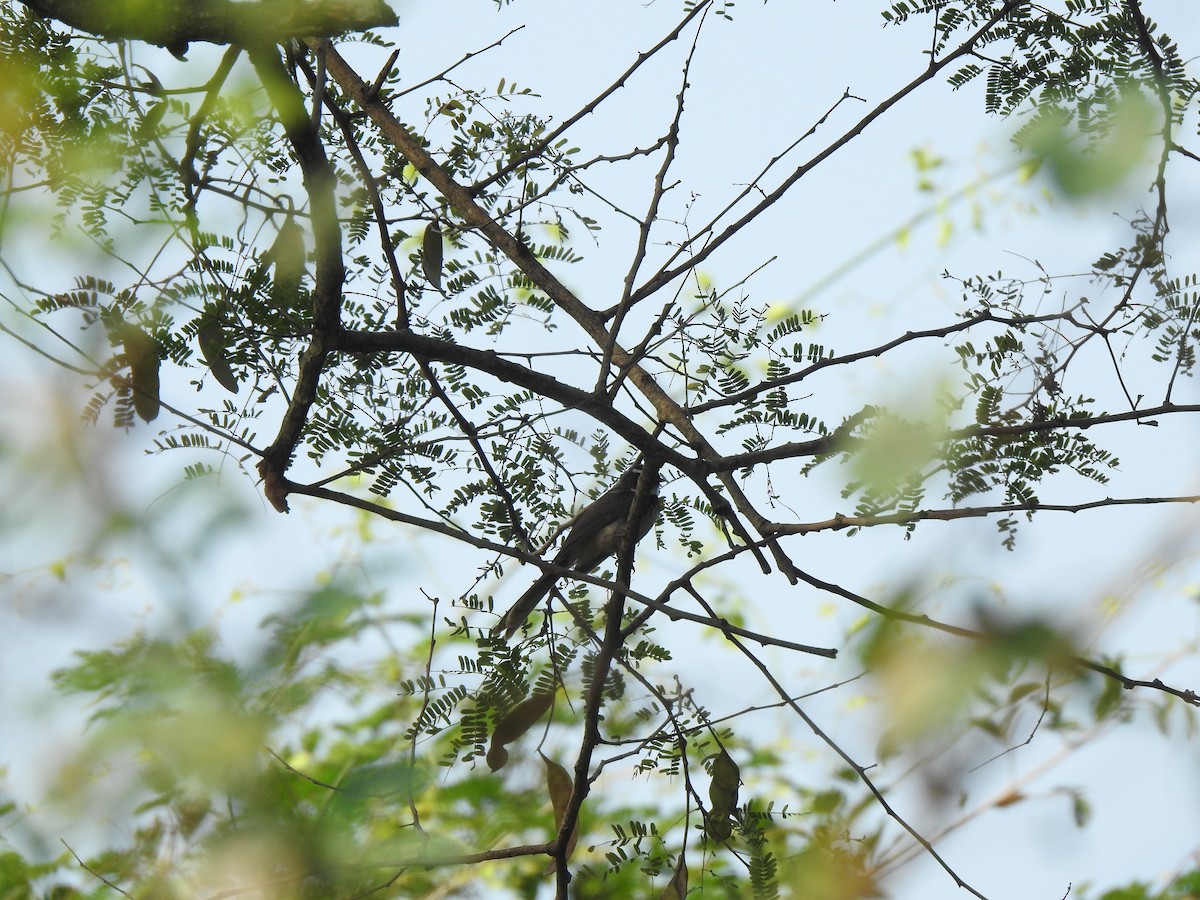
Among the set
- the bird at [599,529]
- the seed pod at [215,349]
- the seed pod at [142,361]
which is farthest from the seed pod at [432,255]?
the seed pod at [142,361]

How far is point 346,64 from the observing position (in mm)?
3881

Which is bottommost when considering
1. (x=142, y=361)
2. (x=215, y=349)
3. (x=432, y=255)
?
(x=142, y=361)

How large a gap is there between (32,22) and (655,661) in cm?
229

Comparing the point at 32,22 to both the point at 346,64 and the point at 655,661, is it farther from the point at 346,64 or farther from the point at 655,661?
the point at 655,661

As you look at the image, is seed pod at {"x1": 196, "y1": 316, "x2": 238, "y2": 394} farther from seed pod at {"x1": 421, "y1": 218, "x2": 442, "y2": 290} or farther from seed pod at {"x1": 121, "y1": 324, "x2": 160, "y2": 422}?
seed pod at {"x1": 421, "y1": 218, "x2": 442, "y2": 290}

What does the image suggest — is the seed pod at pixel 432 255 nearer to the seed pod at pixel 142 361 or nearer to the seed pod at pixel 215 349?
the seed pod at pixel 215 349

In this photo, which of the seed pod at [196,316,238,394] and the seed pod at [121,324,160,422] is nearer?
the seed pod at [121,324,160,422]

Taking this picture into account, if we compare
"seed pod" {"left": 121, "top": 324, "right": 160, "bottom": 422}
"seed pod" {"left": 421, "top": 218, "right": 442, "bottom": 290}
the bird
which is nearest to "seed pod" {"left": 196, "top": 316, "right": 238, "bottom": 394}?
"seed pod" {"left": 121, "top": 324, "right": 160, "bottom": 422}

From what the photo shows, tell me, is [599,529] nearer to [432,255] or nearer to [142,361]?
[432,255]

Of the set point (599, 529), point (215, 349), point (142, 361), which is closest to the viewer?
point (142, 361)

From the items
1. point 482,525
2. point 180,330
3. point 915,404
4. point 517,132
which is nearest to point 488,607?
point 482,525

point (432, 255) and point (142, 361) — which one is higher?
point (432, 255)

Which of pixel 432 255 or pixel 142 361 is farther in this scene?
pixel 432 255

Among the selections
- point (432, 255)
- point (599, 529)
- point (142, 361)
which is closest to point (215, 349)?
point (142, 361)
